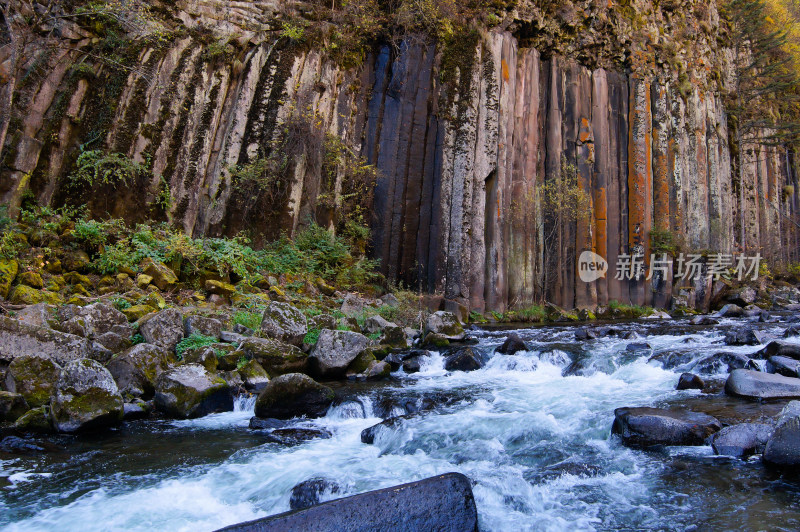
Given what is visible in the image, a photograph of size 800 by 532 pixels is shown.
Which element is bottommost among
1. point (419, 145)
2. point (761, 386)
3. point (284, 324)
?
point (761, 386)

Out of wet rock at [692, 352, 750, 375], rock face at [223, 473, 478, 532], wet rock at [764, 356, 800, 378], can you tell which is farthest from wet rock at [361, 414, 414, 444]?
wet rock at [764, 356, 800, 378]

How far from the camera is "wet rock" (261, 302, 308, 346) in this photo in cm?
805

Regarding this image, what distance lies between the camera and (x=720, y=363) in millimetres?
7375

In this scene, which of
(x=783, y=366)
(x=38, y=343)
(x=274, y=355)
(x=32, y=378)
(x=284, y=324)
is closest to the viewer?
(x=32, y=378)

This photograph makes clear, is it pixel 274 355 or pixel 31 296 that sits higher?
pixel 31 296

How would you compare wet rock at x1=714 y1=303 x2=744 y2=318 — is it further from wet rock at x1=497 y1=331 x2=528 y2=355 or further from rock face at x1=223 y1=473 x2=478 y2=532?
rock face at x1=223 y1=473 x2=478 y2=532

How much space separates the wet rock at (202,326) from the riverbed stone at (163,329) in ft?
0.38

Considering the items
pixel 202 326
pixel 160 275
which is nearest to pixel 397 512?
pixel 202 326

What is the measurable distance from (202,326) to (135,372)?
1.44m

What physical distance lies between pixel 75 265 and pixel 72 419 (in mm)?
5069

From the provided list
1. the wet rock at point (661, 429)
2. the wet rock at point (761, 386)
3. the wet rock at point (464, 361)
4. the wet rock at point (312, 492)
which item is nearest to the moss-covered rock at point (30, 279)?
the wet rock at point (312, 492)

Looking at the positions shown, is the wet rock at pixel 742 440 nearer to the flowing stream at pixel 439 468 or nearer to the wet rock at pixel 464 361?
the flowing stream at pixel 439 468

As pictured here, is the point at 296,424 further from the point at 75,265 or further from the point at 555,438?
the point at 75,265

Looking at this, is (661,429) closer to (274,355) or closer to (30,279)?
(274,355)
